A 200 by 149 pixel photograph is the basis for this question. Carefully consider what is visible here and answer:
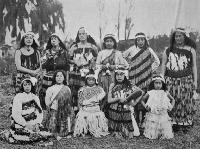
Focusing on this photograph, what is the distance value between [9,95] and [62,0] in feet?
8.14

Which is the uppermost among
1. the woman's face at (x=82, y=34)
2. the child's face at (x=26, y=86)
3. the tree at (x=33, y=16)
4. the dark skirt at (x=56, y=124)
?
the tree at (x=33, y=16)

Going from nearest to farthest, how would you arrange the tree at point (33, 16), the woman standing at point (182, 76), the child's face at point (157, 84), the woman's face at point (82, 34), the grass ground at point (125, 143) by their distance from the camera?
the grass ground at point (125, 143)
the child's face at point (157, 84)
the woman standing at point (182, 76)
the woman's face at point (82, 34)
the tree at point (33, 16)

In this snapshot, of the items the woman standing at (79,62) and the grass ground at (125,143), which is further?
the woman standing at (79,62)

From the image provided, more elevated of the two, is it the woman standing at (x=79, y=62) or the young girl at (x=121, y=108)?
the woman standing at (x=79, y=62)

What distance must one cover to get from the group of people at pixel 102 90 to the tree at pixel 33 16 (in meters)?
1.00

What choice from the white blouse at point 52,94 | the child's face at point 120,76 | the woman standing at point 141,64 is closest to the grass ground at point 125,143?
the white blouse at point 52,94

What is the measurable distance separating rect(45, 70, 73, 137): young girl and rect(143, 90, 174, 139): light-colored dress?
1204 mm

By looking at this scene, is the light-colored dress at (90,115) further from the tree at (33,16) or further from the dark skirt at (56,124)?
the tree at (33,16)

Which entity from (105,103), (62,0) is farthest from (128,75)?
(62,0)

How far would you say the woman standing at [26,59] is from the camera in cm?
517

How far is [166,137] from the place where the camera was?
4.97 m

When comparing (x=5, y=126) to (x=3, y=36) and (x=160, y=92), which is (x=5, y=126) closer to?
(x=3, y=36)

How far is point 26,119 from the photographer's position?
465cm

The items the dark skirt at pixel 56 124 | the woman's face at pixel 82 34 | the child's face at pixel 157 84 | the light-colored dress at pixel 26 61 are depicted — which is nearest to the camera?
the dark skirt at pixel 56 124
